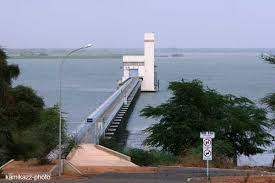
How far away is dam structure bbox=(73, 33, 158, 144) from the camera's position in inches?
1699

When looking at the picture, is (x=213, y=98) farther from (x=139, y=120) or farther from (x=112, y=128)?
(x=139, y=120)

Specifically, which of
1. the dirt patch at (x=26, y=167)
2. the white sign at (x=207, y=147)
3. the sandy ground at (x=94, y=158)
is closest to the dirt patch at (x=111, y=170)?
the dirt patch at (x=26, y=167)

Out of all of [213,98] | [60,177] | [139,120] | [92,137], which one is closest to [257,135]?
[213,98]

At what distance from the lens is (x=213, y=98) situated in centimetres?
3809

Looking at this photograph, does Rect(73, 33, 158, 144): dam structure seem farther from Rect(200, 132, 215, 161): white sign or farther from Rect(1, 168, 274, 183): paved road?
Rect(200, 132, 215, 161): white sign

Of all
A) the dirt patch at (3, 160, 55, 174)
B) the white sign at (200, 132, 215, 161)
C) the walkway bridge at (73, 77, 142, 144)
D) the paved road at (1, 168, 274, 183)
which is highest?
the white sign at (200, 132, 215, 161)

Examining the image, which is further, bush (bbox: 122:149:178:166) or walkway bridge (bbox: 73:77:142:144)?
walkway bridge (bbox: 73:77:142:144)

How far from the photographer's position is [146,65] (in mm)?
127562

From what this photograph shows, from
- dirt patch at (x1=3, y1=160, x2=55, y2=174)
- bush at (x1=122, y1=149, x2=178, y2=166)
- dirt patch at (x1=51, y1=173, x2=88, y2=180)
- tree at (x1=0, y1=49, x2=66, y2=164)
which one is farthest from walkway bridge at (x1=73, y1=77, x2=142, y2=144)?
dirt patch at (x1=51, y1=173, x2=88, y2=180)

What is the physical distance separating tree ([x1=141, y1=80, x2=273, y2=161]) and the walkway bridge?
184 inches

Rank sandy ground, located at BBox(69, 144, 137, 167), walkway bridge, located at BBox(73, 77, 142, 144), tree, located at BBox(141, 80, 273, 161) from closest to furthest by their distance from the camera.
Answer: sandy ground, located at BBox(69, 144, 137, 167) → tree, located at BBox(141, 80, 273, 161) → walkway bridge, located at BBox(73, 77, 142, 144)

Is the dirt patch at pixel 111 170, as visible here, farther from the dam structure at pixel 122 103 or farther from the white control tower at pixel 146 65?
the white control tower at pixel 146 65

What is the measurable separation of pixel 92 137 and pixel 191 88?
23.4 feet

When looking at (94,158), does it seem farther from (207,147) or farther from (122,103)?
(122,103)
